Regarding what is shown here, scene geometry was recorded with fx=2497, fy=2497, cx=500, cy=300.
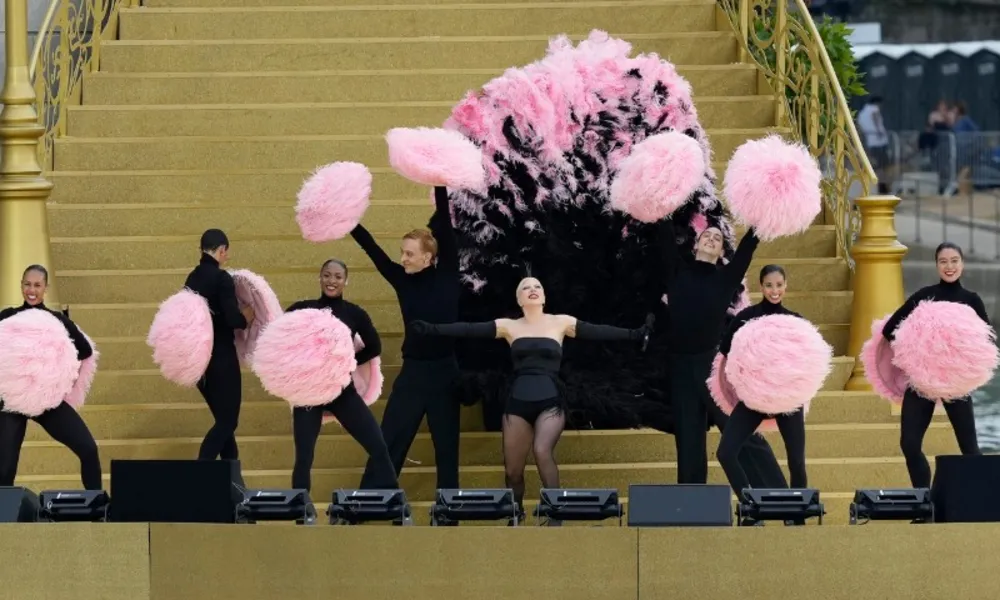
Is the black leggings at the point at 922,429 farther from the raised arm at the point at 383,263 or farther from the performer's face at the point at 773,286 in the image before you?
the raised arm at the point at 383,263

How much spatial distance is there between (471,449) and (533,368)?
4.24ft

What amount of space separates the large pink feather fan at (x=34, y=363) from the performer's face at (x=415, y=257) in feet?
6.25

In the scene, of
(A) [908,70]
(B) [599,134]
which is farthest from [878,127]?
(B) [599,134]

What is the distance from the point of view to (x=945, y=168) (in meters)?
27.5

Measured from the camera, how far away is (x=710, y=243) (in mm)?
13750

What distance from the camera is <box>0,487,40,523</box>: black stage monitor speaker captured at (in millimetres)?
12336

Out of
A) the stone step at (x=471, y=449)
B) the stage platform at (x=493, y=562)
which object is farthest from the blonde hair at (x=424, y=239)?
the stage platform at (x=493, y=562)

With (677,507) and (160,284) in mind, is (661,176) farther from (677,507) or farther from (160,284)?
(160,284)

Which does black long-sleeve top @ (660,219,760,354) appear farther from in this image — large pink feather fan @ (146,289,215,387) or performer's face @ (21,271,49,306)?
performer's face @ (21,271,49,306)

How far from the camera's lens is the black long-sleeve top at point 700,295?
1370 centimetres

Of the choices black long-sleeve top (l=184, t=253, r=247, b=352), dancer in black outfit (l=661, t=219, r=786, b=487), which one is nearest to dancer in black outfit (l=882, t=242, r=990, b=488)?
dancer in black outfit (l=661, t=219, r=786, b=487)

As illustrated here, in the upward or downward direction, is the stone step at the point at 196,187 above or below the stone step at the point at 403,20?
below

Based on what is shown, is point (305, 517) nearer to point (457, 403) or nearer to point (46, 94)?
point (457, 403)

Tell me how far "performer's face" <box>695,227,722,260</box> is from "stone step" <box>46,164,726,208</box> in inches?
123
